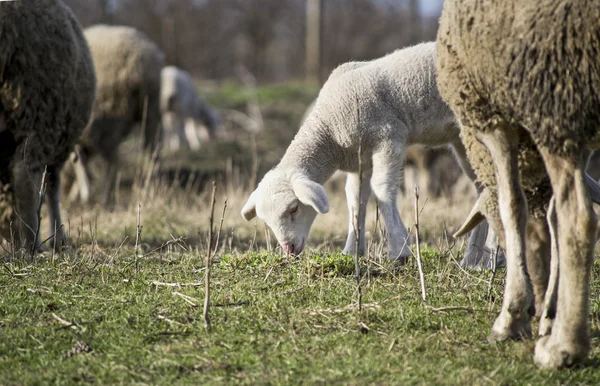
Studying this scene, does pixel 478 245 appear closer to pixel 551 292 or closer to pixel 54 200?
pixel 551 292

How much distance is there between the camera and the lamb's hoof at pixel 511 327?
3694 mm

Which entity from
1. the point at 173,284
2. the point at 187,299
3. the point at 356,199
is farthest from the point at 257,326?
the point at 356,199

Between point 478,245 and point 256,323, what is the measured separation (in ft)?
8.11

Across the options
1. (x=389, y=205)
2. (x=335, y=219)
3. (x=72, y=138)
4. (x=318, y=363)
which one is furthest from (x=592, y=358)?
(x=335, y=219)

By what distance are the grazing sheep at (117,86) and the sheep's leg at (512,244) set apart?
809 centimetres

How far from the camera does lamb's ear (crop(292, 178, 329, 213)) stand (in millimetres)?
5402

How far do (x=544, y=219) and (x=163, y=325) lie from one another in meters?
1.88

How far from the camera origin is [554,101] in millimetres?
3318

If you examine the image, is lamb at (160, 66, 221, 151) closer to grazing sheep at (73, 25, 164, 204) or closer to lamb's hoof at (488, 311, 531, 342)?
grazing sheep at (73, 25, 164, 204)

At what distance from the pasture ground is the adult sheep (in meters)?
0.21

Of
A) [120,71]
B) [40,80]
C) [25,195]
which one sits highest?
[40,80]

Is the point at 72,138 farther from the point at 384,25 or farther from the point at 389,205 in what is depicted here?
the point at 384,25

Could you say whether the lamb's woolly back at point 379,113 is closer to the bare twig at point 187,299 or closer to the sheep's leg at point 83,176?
the bare twig at point 187,299

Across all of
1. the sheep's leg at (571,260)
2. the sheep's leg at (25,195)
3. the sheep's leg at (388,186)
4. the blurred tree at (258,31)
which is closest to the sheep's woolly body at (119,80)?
the sheep's leg at (25,195)
